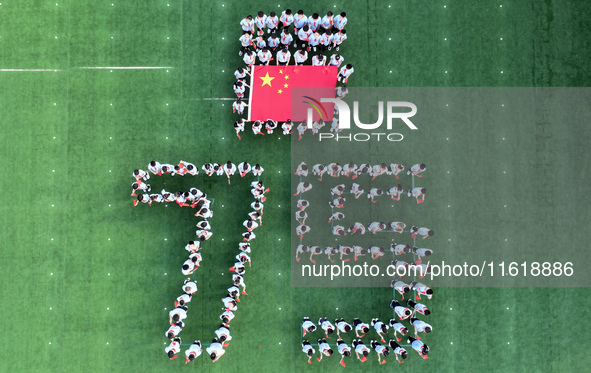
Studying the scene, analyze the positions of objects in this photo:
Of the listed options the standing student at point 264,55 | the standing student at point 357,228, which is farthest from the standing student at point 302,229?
the standing student at point 264,55

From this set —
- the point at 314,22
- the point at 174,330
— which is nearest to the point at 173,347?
the point at 174,330

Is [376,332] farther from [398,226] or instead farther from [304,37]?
[304,37]

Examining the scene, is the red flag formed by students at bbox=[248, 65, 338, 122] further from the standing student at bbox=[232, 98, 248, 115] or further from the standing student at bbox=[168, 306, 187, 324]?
the standing student at bbox=[168, 306, 187, 324]

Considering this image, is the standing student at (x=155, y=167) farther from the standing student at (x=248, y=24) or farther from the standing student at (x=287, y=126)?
the standing student at (x=248, y=24)

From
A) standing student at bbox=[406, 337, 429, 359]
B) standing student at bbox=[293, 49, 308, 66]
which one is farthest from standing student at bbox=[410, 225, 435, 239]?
standing student at bbox=[293, 49, 308, 66]

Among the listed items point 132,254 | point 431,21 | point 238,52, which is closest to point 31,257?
point 132,254
